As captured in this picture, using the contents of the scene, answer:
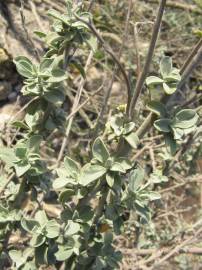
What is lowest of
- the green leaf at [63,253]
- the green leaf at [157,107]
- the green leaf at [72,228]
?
the green leaf at [63,253]

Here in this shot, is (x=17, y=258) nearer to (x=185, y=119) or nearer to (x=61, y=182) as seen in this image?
(x=61, y=182)

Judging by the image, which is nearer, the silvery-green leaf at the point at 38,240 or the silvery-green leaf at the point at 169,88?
the silvery-green leaf at the point at 169,88

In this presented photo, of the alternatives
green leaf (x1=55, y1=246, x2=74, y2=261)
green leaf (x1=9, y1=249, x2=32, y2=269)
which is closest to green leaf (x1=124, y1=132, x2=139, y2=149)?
green leaf (x1=55, y1=246, x2=74, y2=261)

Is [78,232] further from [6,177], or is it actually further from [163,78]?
[163,78]

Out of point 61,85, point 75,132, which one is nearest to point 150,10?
point 75,132

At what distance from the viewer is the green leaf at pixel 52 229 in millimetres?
1194

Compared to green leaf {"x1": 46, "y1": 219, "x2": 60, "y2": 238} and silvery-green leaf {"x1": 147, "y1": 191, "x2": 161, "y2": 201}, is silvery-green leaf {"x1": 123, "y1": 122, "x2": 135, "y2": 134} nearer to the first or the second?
silvery-green leaf {"x1": 147, "y1": 191, "x2": 161, "y2": 201}

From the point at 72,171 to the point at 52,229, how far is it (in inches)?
6.8

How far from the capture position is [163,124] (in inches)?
41.4

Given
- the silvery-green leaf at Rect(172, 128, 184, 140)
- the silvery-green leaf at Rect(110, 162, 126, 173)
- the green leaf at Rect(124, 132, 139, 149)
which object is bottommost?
the silvery-green leaf at Rect(110, 162, 126, 173)

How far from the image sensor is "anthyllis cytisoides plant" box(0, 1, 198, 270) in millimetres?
1067

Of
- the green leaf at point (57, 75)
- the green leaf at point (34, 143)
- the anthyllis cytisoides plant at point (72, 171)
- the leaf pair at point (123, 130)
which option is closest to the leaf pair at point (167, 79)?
the anthyllis cytisoides plant at point (72, 171)

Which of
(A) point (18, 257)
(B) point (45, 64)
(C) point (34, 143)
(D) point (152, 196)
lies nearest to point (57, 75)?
(B) point (45, 64)

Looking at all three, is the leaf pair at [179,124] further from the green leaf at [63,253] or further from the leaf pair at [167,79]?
the green leaf at [63,253]
